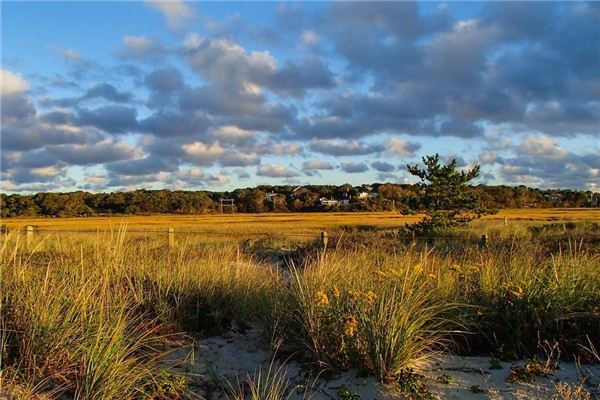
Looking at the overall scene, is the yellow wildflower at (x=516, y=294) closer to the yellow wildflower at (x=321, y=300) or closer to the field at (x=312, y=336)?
the field at (x=312, y=336)

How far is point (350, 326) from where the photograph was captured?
477 cm

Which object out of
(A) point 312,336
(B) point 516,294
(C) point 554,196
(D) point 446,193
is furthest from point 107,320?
(C) point 554,196

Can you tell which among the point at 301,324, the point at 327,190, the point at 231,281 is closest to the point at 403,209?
the point at 231,281

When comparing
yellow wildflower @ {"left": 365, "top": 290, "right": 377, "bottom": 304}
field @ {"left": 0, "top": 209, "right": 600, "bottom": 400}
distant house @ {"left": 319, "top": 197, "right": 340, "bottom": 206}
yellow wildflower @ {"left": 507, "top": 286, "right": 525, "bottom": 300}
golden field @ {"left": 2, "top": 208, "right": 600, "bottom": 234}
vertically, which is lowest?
golden field @ {"left": 2, "top": 208, "right": 600, "bottom": 234}

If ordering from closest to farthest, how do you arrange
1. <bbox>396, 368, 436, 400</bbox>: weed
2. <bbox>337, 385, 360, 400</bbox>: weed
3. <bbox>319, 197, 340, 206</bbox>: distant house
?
<bbox>396, 368, 436, 400</bbox>: weed, <bbox>337, 385, 360, 400</bbox>: weed, <bbox>319, 197, 340, 206</bbox>: distant house

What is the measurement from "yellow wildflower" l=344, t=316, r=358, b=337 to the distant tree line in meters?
84.5

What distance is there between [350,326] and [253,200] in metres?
106

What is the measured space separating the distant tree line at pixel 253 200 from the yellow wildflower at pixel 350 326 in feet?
277

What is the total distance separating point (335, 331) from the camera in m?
5.16

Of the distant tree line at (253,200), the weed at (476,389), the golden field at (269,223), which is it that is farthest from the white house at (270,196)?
the weed at (476,389)

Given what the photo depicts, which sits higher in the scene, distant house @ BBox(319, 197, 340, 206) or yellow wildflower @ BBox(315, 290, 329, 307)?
distant house @ BBox(319, 197, 340, 206)

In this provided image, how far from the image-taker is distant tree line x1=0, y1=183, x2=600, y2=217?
3524 inches

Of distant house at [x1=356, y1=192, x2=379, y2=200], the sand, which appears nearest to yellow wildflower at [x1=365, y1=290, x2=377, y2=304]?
the sand

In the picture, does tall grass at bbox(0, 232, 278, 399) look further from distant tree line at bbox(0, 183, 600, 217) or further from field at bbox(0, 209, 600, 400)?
distant tree line at bbox(0, 183, 600, 217)
